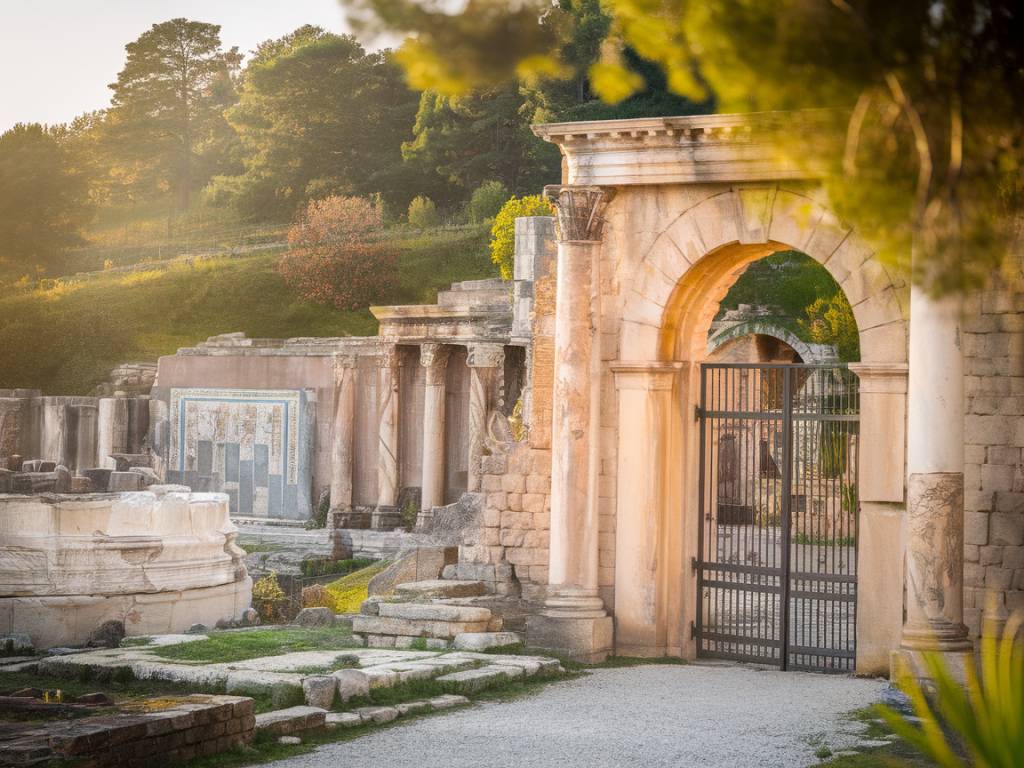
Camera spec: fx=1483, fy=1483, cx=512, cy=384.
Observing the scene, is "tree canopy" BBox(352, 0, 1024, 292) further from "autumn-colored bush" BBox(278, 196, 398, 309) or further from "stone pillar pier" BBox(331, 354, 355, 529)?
"autumn-colored bush" BBox(278, 196, 398, 309)

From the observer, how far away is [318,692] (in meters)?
10.2

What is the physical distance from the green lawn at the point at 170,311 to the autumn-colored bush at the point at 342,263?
0.50m

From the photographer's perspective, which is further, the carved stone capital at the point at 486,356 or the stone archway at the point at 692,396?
the carved stone capital at the point at 486,356

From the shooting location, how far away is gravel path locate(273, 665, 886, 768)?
907 centimetres

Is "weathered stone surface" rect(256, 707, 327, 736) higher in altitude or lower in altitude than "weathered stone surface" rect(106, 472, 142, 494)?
lower

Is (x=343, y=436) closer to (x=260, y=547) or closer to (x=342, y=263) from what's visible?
(x=260, y=547)

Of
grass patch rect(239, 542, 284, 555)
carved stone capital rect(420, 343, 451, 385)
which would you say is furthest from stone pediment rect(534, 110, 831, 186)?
grass patch rect(239, 542, 284, 555)

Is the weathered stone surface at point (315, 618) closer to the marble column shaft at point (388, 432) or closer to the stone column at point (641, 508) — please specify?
the stone column at point (641, 508)

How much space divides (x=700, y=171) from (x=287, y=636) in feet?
18.2

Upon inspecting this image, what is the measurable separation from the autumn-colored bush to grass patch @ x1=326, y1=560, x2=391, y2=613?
2365cm

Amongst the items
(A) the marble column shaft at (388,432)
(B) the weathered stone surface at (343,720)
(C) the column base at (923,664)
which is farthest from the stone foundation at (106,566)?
(A) the marble column shaft at (388,432)

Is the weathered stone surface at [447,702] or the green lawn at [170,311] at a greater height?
the green lawn at [170,311]

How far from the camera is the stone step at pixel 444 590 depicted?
13852mm

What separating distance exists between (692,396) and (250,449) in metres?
17.6
